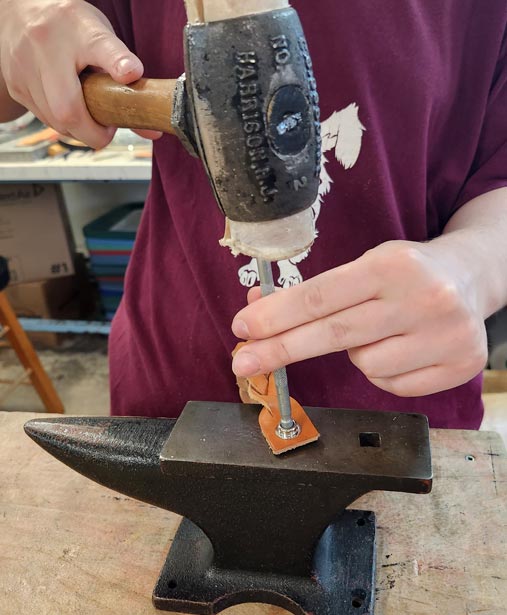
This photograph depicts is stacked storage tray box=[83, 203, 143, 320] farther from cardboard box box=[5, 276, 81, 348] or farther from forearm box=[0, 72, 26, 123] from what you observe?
forearm box=[0, 72, 26, 123]

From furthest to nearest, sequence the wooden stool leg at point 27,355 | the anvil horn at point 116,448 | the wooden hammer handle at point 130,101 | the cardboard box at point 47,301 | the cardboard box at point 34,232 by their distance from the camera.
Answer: the cardboard box at point 47,301, the cardboard box at point 34,232, the wooden stool leg at point 27,355, the anvil horn at point 116,448, the wooden hammer handle at point 130,101

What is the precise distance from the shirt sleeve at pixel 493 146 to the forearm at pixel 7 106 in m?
0.49

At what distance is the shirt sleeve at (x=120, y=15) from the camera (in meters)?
0.59

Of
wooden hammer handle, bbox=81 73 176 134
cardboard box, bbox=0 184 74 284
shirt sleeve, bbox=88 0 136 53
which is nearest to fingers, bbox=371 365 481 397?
wooden hammer handle, bbox=81 73 176 134

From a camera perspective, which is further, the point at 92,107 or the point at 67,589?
the point at 67,589

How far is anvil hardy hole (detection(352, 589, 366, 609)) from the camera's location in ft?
1.77

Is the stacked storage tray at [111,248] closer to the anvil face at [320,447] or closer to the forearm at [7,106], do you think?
the forearm at [7,106]

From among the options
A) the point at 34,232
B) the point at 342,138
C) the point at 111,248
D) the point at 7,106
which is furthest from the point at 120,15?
the point at 34,232

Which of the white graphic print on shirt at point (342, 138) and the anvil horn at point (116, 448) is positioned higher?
the white graphic print on shirt at point (342, 138)

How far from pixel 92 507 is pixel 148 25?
1.71 ft

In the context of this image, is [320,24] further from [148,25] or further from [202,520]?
→ [202,520]

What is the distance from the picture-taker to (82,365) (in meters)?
2.18

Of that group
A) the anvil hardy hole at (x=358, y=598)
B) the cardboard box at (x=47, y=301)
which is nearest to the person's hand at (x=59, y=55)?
the anvil hardy hole at (x=358, y=598)

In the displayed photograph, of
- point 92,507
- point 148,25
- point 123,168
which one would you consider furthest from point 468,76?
point 123,168
